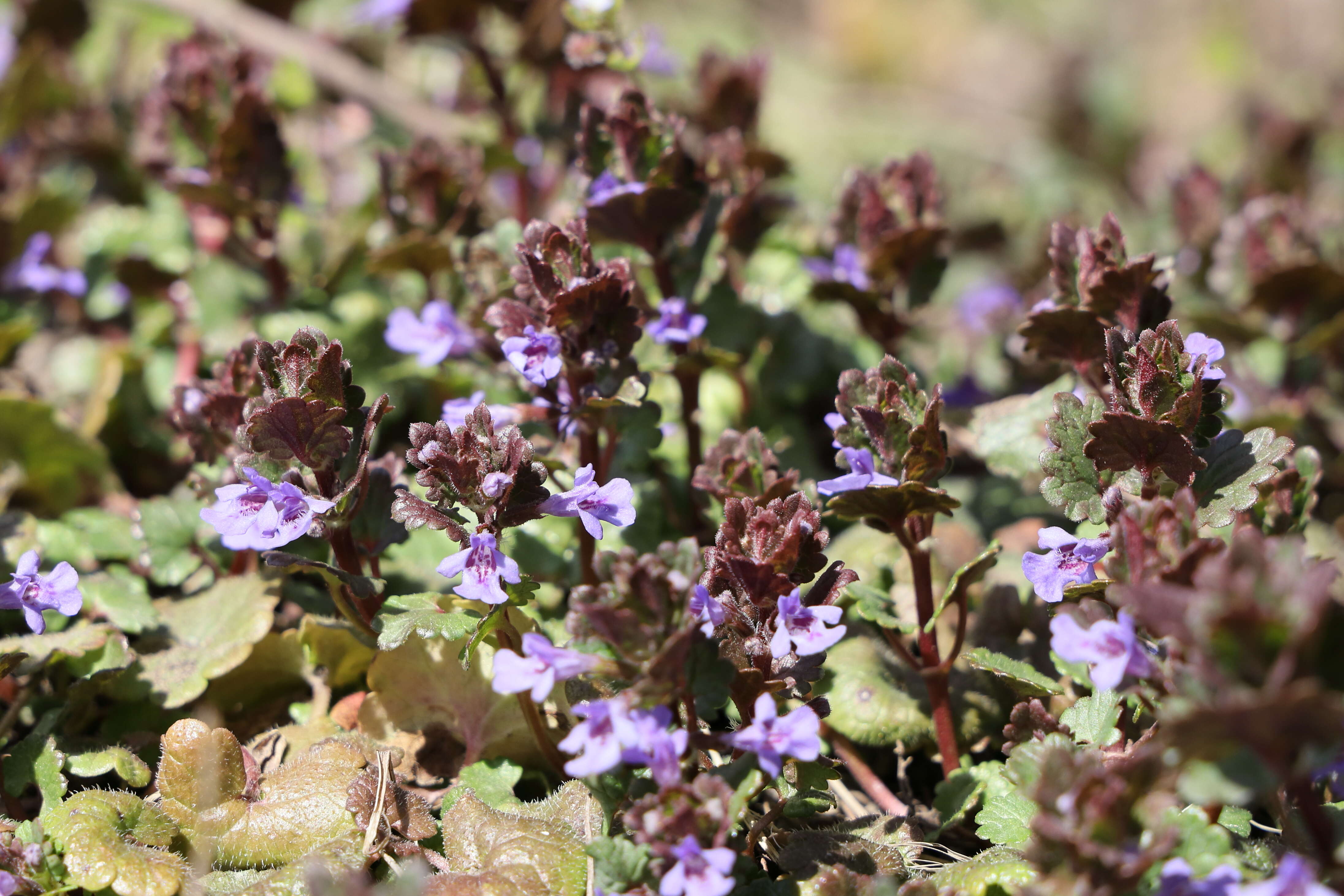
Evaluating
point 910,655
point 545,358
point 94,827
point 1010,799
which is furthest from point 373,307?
point 1010,799

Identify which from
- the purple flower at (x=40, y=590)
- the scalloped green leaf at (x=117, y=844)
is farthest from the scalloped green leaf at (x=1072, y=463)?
the purple flower at (x=40, y=590)

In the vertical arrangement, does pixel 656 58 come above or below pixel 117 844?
above

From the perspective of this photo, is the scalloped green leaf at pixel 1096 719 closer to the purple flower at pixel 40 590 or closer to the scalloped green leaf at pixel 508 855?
the scalloped green leaf at pixel 508 855

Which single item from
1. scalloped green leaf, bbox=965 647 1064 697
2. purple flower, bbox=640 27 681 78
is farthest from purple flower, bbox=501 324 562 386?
purple flower, bbox=640 27 681 78

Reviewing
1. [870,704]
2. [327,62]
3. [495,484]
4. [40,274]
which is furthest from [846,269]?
[327,62]

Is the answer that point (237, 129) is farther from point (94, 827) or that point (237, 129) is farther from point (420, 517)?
point (94, 827)

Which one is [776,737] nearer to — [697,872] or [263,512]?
[697,872]
